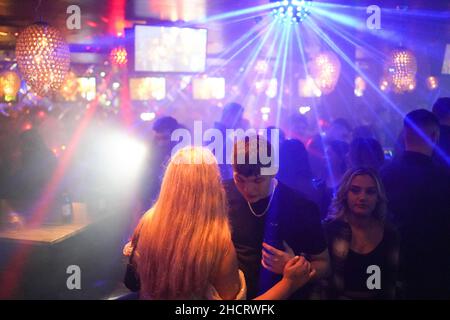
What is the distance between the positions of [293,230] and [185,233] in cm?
63

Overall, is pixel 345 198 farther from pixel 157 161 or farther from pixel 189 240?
pixel 157 161

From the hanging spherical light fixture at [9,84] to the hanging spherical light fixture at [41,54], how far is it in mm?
3700

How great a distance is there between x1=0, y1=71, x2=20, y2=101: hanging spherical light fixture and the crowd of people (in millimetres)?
5217

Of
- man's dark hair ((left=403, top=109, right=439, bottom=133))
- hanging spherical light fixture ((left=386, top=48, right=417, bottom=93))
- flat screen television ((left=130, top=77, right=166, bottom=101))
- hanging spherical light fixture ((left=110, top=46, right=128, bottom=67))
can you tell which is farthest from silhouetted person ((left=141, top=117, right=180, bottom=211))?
flat screen television ((left=130, top=77, right=166, bottom=101))

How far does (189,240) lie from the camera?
5.47 ft

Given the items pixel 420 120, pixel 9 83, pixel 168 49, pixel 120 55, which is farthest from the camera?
pixel 9 83

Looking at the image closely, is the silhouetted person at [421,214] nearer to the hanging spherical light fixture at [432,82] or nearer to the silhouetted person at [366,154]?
the silhouetted person at [366,154]

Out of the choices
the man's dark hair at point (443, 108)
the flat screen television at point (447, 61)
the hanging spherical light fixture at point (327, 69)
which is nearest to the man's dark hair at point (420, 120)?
the man's dark hair at point (443, 108)

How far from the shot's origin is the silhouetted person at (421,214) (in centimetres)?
267

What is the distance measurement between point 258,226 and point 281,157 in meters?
1.08

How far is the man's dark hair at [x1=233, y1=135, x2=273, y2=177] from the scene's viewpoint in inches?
79.1

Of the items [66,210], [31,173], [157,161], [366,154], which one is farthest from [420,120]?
[31,173]

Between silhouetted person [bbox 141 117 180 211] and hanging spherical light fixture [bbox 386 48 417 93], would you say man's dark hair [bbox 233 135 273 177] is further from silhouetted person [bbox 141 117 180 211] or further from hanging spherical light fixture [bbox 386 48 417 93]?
hanging spherical light fixture [bbox 386 48 417 93]
